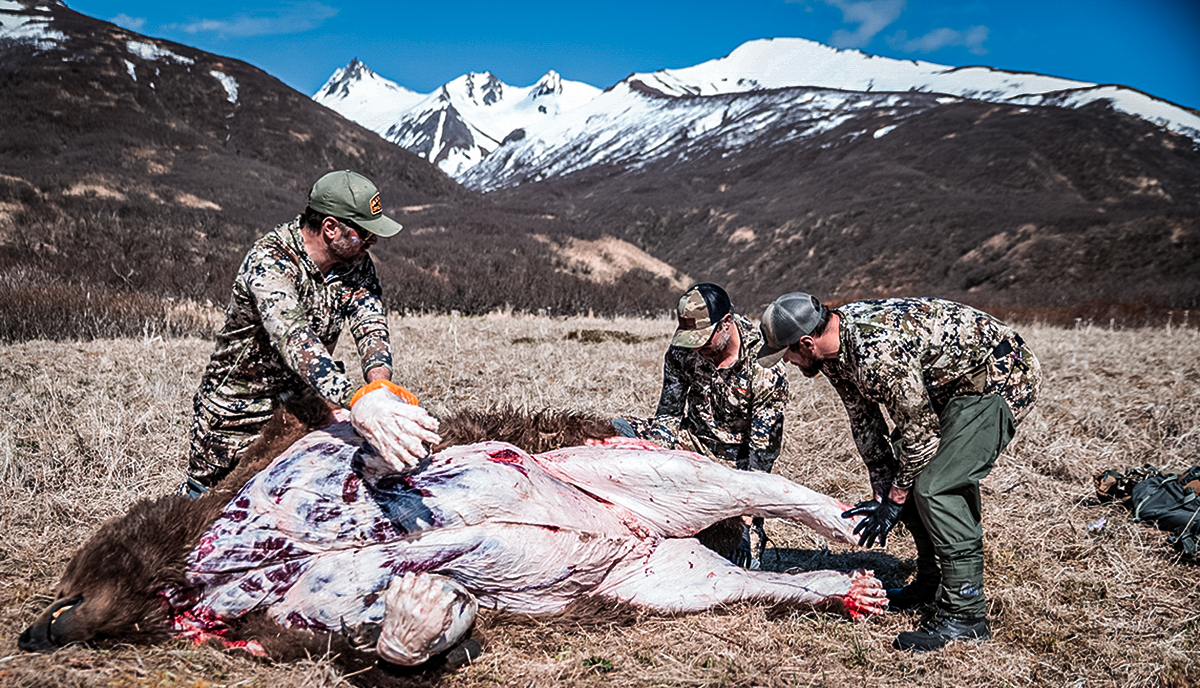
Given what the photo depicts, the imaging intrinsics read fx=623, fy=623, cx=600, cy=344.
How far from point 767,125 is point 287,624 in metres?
80.0

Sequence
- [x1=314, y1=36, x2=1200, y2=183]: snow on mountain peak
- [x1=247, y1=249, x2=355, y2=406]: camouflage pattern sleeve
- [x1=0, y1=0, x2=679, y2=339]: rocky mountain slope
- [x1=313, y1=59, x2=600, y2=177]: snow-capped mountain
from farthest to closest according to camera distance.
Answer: [x1=313, y1=59, x2=600, y2=177]: snow-capped mountain < [x1=314, y1=36, x2=1200, y2=183]: snow on mountain peak < [x1=0, y1=0, x2=679, y2=339]: rocky mountain slope < [x1=247, y1=249, x2=355, y2=406]: camouflage pattern sleeve

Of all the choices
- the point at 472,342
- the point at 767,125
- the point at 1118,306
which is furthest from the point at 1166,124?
the point at 472,342

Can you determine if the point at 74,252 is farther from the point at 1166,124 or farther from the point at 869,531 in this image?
the point at 1166,124

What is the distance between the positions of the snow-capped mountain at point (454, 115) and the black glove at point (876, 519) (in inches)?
4782

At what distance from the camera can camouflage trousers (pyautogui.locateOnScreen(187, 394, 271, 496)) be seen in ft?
9.95

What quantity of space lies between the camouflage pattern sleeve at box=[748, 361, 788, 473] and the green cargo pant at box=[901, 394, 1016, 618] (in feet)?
2.64

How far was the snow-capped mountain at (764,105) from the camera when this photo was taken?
2557 inches

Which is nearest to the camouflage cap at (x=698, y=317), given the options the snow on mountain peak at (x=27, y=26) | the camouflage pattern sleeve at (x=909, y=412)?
the camouflage pattern sleeve at (x=909, y=412)

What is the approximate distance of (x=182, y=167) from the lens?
1223 inches

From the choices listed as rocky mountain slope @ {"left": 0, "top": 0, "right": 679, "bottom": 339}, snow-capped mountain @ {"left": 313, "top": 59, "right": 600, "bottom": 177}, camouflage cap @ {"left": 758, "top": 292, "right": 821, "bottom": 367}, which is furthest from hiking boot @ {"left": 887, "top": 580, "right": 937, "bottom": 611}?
snow-capped mountain @ {"left": 313, "top": 59, "right": 600, "bottom": 177}

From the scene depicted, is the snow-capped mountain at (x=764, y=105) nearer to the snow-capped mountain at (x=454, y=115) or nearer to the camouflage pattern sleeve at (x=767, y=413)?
the snow-capped mountain at (x=454, y=115)

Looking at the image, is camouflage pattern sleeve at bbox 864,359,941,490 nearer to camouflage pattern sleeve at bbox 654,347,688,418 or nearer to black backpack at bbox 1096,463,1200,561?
camouflage pattern sleeve at bbox 654,347,688,418

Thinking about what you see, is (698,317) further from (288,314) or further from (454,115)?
(454,115)

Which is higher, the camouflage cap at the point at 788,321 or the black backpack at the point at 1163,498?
the camouflage cap at the point at 788,321
